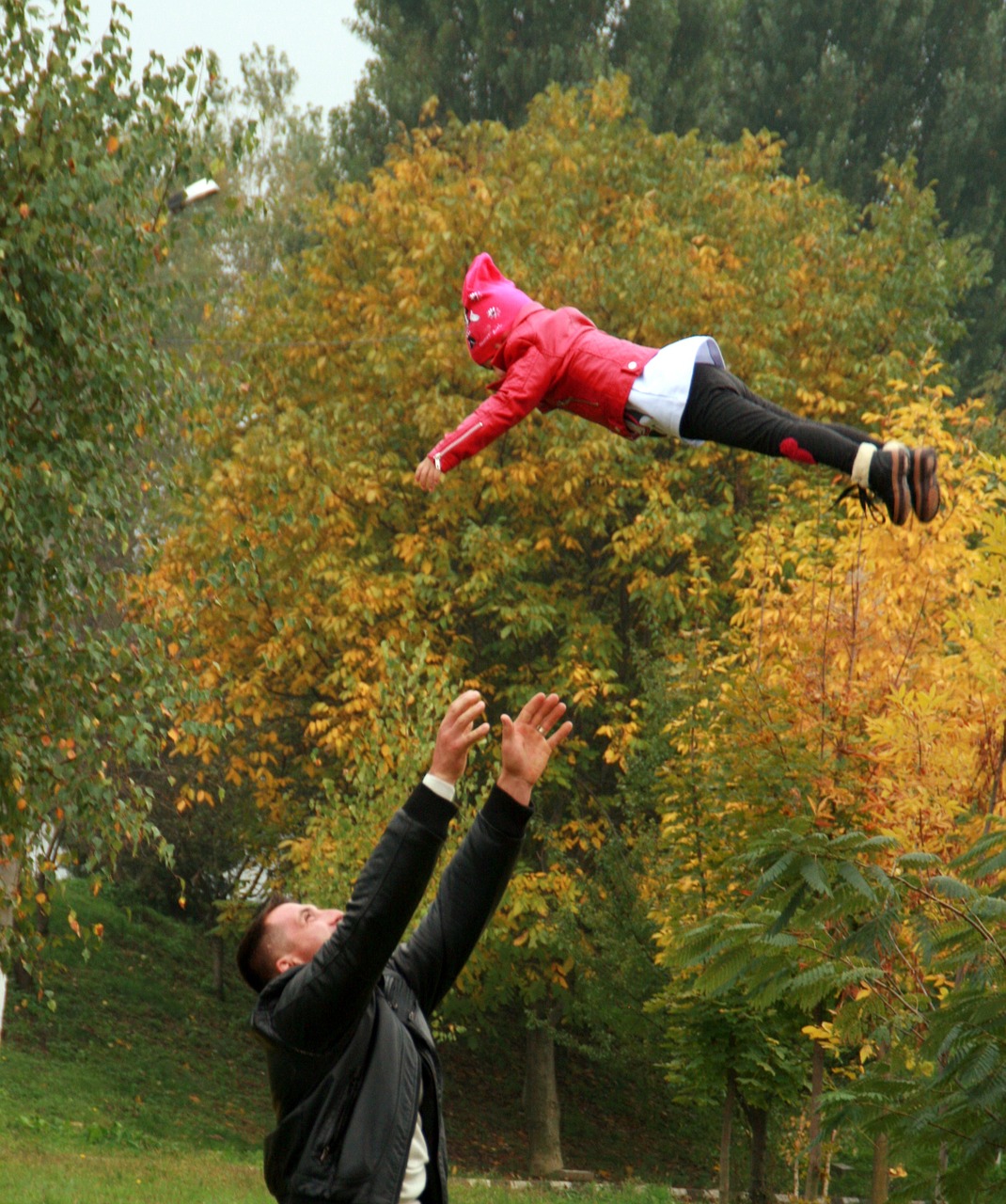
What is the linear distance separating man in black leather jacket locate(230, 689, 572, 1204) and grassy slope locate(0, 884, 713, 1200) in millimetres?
11350

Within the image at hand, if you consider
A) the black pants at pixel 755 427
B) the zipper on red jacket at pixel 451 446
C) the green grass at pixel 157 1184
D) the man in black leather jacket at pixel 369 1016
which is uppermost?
the black pants at pixel 755 427

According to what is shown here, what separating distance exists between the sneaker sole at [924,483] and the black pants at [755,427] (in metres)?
0.15

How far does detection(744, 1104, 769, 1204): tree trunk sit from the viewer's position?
12.9 meters

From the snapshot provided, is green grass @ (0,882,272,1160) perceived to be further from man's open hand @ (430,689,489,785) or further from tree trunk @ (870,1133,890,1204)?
man's open hand @ (430,689,489,785)

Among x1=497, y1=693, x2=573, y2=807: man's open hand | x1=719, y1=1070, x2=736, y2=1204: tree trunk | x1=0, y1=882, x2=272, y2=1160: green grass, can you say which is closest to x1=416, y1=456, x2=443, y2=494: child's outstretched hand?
x1=497, y1=693, x2=573, y2=807: man's open hand

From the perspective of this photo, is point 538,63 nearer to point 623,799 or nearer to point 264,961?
point 623,799

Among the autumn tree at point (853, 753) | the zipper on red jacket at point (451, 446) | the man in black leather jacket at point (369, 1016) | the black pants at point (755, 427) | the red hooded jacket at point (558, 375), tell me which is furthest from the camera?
the autumn tree at point (853, 753)

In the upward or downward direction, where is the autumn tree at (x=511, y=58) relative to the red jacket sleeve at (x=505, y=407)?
upward

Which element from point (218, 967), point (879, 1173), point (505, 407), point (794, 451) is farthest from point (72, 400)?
point (218, 967)

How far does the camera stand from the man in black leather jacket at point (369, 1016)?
2.88 meters

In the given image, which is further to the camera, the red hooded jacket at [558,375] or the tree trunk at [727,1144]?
the tree trunk at [727,1144]

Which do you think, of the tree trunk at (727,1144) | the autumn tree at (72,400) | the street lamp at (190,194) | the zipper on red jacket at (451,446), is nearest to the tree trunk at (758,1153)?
the tree trunk at (727,1144)

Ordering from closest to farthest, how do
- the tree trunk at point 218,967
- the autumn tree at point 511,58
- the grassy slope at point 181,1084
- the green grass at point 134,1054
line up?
the green grass at point 134,1054 → the grassy slope at point 181,1084 → the tree trunk at point 218,967 → the autumn tree at point 511,58

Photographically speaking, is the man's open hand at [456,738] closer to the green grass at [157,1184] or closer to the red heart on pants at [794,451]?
the red heart on pants at [794,451]
